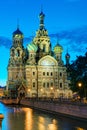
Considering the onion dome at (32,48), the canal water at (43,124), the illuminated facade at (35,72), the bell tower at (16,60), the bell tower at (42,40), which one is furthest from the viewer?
the bell tower at (42,40)

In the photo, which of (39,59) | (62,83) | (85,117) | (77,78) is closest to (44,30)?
(39,59)

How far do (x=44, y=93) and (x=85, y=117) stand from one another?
98.1m

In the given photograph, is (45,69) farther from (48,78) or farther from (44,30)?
(44,30)

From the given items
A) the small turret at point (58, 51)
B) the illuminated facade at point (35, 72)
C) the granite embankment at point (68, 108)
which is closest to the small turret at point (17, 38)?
the illuminated facade at point (35, 72)

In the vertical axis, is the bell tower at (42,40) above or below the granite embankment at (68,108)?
above

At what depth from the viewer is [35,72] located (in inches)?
5487

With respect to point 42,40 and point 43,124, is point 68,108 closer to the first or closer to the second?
point 43,124

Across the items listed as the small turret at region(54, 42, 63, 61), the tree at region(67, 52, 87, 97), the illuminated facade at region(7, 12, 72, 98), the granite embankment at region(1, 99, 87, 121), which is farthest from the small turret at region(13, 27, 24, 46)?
the tree at region(67, 52, 87, 97)

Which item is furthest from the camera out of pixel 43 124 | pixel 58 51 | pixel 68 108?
pixel 58 51

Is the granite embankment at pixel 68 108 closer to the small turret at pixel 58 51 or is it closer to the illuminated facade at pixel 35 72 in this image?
the illuminated facade at pixel 35 72

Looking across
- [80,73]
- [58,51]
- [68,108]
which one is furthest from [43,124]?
[58,51]

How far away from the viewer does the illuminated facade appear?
138 meters

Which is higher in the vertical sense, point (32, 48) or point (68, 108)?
point (32, 48)

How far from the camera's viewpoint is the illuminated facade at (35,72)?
454ft
